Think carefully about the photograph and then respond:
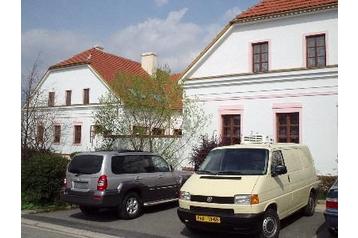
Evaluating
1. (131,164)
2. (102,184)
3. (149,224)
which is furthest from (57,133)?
(149,224)

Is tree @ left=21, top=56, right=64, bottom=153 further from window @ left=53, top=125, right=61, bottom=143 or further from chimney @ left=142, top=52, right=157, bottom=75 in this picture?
chimney @ left=142, top=52, right=157, bottom=75

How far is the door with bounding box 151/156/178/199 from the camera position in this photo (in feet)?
36.4

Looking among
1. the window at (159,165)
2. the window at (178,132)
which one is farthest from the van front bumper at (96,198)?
the window at (178,132)

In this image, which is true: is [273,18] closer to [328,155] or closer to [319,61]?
[319,61]

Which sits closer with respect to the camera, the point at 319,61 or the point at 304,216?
the point at 304,216

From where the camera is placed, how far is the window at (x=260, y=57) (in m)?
17.0

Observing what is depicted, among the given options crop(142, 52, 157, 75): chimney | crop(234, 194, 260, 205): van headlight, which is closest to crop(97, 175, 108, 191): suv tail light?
crop(234, 194, 260, 205): van headlight

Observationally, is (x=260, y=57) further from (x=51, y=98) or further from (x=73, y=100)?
(x=51, y=98)

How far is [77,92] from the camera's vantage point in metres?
28.4

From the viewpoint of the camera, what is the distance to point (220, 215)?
24.3 ft

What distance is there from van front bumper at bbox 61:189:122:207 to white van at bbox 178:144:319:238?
2185 mm
